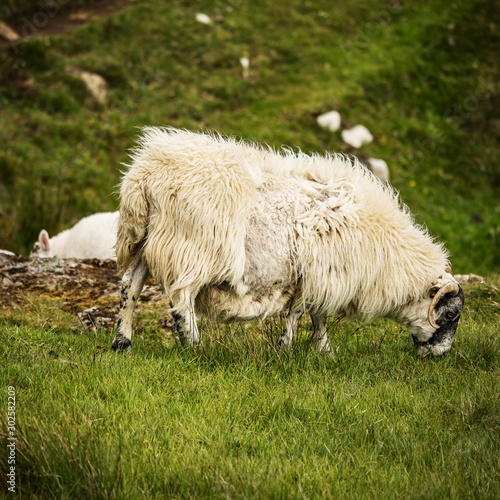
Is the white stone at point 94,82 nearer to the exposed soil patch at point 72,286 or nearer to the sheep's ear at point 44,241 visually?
the sheep's ear at point 44,241

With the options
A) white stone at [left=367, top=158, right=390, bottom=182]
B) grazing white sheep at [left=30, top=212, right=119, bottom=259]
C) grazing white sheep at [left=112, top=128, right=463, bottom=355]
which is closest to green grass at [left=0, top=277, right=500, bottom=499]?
grazing white sheep at [left=112, top=128, right=463, bottom=355]

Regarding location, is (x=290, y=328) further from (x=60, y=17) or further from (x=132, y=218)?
(x=60, y=17)

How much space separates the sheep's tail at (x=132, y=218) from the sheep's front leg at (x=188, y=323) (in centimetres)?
71

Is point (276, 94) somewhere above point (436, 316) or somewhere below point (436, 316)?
below

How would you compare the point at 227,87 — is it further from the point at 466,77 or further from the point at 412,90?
the point at 466,77

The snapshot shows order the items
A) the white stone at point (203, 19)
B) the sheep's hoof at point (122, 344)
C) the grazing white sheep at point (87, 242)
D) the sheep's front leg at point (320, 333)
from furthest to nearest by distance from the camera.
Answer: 1. the white stone at point (203, 19)
2. the grazing white sheep at point (87, 242)
3. the sheep's front leg at point (320, 333)
4. the sheep's hoof at point (122, 344)

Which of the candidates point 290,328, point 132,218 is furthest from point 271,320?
point 132,218

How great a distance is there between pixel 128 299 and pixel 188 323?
0.59 meters

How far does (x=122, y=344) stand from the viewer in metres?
4.87

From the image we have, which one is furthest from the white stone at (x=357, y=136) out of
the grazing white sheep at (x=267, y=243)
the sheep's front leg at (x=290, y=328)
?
the sheep's front leg at (x=290, y=328)

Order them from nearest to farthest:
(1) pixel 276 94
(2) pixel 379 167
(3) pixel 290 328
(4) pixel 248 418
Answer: (4) pixel 248 418
(3) pixel 290 328
(2) pixel 379 167
(1) pixel 276 94

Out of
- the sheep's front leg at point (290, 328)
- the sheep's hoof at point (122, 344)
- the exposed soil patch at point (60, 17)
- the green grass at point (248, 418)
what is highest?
the green grass at point (248, 418)

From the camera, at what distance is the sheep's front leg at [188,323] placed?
4.76 metres

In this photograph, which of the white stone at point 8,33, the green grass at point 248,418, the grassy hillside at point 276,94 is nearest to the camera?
the green grass at point 248,418
